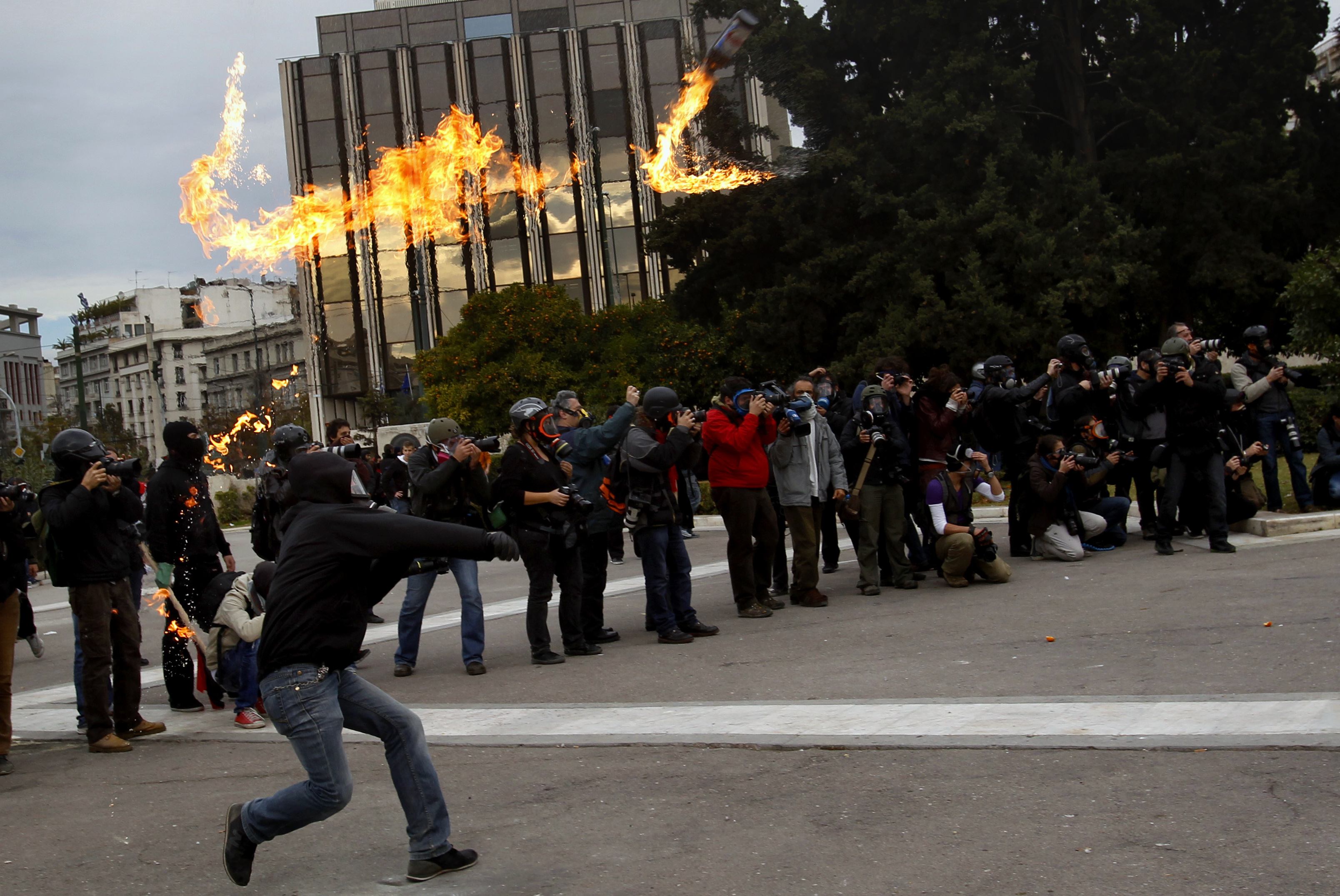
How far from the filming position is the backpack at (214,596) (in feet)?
26.8

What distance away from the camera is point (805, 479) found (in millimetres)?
10531

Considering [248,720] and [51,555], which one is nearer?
[51,555]

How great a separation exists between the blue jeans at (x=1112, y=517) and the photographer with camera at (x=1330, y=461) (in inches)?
84.6

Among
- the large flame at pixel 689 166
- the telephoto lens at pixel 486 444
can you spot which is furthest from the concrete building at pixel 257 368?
the telephoto lens at pixel 486 444

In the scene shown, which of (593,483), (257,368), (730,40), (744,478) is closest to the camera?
(593,483)

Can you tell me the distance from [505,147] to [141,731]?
6106 cm

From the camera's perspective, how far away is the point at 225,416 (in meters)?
82.2

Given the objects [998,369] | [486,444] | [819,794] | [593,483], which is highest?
[998,369]

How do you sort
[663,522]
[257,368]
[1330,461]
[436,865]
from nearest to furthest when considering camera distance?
1. [436,865]
2. [663,522]
3. [1330,461]
4. [257,368]

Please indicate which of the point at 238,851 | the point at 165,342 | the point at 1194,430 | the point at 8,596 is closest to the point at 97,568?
the point at 8,596

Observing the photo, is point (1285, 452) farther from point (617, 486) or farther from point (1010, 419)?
point (617, 486)

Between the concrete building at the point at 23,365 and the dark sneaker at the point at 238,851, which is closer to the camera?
the dark sneaker at the point at 238,851

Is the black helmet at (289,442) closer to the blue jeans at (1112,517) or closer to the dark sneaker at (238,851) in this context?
the dark sneaker at (238,851)

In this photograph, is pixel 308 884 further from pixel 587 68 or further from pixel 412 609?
pixel 587 68
